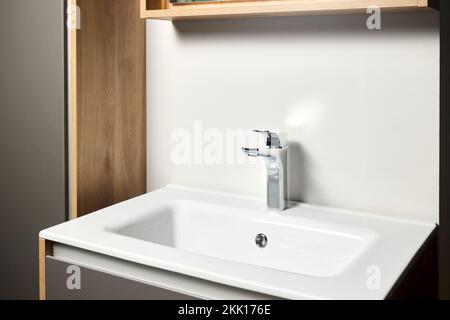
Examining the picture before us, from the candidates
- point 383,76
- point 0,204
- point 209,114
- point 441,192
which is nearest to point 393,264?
point 441,192

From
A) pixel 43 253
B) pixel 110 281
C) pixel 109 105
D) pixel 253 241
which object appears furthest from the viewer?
pixel 109 105

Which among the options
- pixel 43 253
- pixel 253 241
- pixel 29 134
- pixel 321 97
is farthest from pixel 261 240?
pixel 29 134

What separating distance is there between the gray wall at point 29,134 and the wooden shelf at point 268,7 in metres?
0.28

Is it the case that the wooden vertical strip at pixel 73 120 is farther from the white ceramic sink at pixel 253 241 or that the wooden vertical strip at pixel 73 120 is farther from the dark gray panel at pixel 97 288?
the dark gray panel at pixel 97 288

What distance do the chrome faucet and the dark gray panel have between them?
1.47 ft

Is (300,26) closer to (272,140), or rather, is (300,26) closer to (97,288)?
(272,140)

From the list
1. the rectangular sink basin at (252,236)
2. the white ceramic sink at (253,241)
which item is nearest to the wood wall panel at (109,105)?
the white ceramic sink at (253,241)

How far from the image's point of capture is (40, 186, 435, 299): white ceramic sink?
1.02m

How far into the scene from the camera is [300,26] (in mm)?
1444

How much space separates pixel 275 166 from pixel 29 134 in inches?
28.8

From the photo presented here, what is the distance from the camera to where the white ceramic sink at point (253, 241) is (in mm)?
1022

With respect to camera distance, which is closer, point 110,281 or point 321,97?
point 110,281

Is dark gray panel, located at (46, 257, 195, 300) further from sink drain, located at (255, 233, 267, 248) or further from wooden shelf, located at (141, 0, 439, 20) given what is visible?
wooden shelf, located at (141, 0, 439, 20)

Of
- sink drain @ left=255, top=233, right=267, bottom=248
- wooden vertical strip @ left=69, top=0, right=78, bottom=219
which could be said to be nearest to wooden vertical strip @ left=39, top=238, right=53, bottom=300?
wooden vertical strip @ left=69, top=0, right=78, bottom=219
